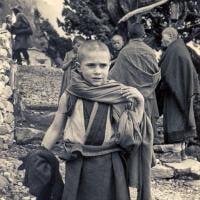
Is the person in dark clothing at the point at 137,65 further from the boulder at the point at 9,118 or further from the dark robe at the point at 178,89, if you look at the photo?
the boulder at the point at 9,118

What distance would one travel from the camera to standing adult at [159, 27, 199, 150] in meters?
7.50

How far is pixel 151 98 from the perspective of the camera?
7.09 metres

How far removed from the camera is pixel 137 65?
6.84m

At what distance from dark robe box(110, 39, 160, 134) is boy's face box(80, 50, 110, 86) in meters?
3.35

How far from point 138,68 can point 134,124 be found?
3.52m

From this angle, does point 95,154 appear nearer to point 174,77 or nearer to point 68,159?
point 68,159

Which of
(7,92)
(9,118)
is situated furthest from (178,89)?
(7,92)

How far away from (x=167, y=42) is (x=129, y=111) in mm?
4329

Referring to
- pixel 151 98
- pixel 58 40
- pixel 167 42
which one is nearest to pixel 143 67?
pixel 151 98

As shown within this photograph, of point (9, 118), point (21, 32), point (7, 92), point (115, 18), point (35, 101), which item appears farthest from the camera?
point (21, 32)

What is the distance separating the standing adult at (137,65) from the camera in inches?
269

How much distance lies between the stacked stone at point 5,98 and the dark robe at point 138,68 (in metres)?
3.03

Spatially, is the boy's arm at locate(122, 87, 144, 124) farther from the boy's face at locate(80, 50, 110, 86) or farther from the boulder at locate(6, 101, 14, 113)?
the boulder at locate(6, 101, 14, 113)

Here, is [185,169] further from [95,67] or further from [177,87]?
[95,67]
